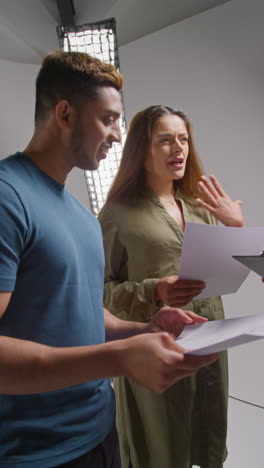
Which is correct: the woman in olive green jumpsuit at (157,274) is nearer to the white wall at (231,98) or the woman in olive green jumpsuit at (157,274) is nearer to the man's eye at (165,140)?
the man's eye at (165,140)

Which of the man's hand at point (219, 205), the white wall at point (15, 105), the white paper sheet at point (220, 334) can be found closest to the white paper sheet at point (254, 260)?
the white paper sheet at point (220, 334)

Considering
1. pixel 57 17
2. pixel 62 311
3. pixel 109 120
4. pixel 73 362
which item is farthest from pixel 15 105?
pixel 73 362

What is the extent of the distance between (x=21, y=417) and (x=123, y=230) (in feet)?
2.23

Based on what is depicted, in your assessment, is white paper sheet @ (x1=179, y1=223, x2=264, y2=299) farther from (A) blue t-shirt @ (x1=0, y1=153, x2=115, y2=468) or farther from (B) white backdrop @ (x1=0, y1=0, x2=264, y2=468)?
(B) white backdrop @ (x1=0, y1=0, x2=264, y2=468)

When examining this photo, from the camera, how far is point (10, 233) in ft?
1.83

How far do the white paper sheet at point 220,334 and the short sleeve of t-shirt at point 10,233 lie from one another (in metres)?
0.27

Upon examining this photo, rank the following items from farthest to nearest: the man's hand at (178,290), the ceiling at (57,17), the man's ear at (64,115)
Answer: the ceiling at (57,17) < the man's hand at (178,290) < the man's ear at (64,115)

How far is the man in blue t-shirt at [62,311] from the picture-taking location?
519 millimetres

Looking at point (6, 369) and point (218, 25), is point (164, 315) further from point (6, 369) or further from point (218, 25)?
point (218, 25)

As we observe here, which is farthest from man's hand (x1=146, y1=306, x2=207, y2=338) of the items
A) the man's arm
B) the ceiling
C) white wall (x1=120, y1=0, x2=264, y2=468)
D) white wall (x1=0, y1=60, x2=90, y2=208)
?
the ceiling

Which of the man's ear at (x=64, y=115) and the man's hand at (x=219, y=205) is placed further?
the man's hand at (x=219, y=205)

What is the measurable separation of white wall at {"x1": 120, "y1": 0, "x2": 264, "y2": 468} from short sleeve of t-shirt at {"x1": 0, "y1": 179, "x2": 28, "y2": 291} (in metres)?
1.67

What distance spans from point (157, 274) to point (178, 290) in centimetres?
23

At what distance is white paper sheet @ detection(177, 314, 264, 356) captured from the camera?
18.2 inches
